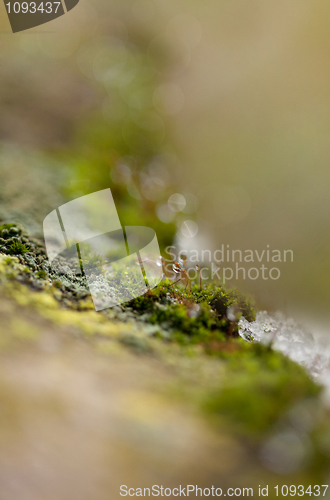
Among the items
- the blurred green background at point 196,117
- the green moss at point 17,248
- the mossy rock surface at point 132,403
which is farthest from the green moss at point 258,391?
the green moss at point 17,248

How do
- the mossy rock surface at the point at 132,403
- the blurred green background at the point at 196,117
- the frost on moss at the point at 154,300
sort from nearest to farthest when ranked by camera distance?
A: 1. the mossy rock surface at the point at 132,403
2. the frost on moss at the point at 154,300
3. the blurred green background at the point at 196,117

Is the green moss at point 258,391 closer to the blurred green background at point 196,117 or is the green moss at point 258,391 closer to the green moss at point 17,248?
the blurred green background at point 196,117

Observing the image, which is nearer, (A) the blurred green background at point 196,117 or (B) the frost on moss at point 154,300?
(B) the frost on moss at point 154,300

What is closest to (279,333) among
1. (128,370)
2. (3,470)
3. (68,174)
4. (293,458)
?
(293,458)

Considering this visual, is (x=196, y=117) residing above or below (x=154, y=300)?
above

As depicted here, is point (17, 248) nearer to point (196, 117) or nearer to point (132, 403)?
point (132, 403)

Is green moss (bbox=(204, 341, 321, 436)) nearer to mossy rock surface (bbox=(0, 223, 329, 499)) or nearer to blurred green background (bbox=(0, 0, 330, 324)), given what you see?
mossy rock surface (bbox=(0, 223, 329, 499))

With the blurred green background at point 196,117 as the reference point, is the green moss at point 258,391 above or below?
below

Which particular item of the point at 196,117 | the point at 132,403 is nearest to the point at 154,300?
the point at 132,403

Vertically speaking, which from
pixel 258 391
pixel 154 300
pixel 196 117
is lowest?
pixel 258 391
